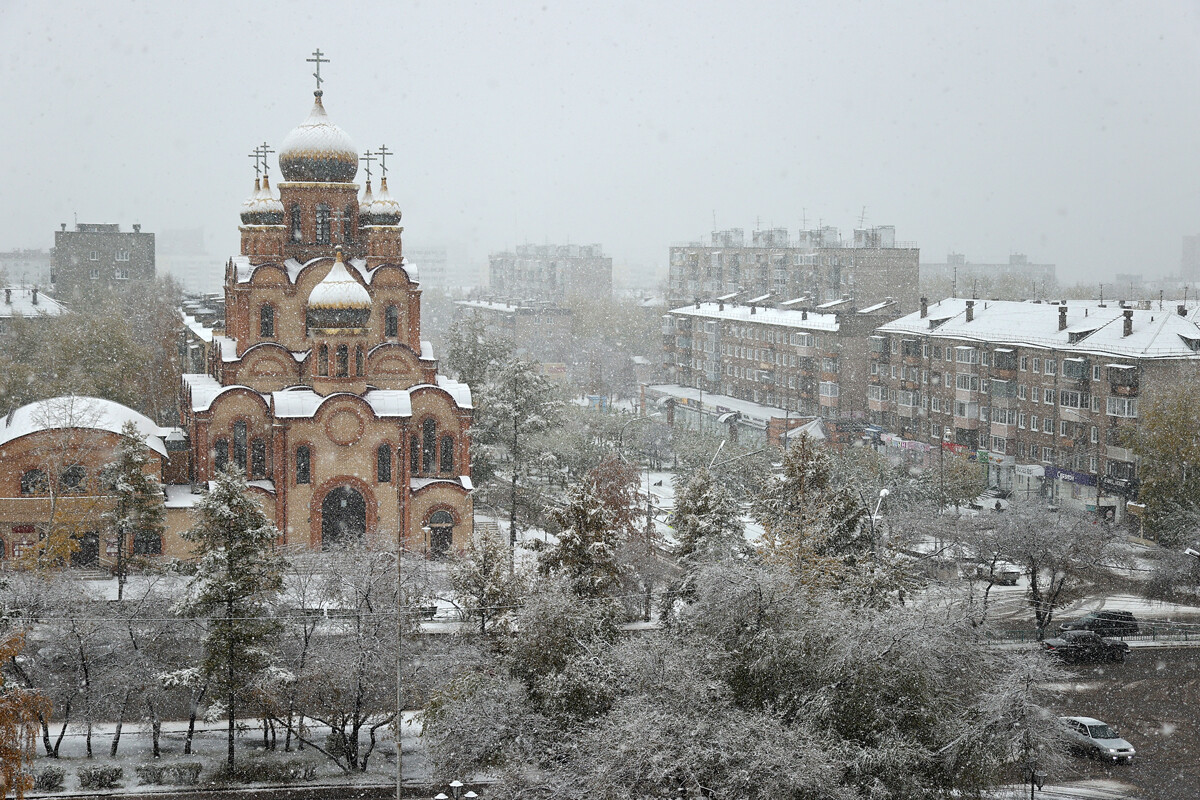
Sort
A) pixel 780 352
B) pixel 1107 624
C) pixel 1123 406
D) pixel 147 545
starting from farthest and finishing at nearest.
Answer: pixel 780 352 < pixel 1123 406 < pixel 147 545 < pixel 1107 624

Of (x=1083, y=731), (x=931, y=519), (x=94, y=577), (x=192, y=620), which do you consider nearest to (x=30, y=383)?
(x=94, y=577)

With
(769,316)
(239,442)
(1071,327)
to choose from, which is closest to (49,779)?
(239,442)

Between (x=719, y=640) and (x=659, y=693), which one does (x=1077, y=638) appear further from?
(x=659, y=693)

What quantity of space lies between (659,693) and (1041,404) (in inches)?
1072

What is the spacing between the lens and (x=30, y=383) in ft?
A: 138

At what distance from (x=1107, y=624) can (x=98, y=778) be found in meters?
21.0

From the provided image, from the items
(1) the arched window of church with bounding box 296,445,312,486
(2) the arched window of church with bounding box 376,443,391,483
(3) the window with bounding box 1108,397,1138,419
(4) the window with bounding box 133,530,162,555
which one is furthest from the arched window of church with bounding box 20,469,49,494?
(3) the window with bounding box 1108,397,1138,419

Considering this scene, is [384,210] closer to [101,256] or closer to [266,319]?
[266,319]

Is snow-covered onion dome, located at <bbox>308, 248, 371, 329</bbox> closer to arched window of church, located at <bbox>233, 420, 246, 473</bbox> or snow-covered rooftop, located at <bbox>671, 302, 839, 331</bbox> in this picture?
arched window of church, located at <bbox>233, 420, 246, 473</bbox>

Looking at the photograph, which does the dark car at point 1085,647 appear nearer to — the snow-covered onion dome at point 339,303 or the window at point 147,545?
the snow-covered onion dome at point 339,303

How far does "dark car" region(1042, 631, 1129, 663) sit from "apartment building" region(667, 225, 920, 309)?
36.6 metres

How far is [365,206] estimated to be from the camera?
36.4 meters

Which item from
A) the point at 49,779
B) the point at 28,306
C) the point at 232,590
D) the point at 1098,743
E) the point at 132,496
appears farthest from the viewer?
the point at 28,306

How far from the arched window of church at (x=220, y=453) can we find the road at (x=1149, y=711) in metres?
20.2
